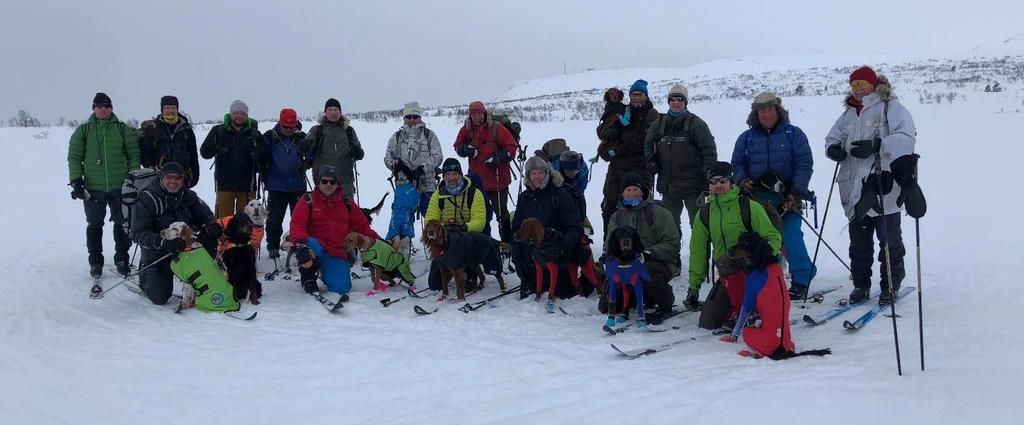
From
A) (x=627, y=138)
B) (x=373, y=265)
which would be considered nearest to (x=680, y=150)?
(x=627, y=138)

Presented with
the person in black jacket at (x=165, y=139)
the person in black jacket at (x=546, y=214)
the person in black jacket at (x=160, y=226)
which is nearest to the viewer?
the person in black jacket at (x=160, y=226)

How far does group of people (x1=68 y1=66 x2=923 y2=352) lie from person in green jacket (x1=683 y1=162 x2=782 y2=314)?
0.01 m

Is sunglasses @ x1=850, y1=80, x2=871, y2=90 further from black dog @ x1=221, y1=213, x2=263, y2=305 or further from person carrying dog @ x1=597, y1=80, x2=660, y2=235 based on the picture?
black dog @ x1=221, y1=213, x2=263, y2=305

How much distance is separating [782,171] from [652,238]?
1184mm

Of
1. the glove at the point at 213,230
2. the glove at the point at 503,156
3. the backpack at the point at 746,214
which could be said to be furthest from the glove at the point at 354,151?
the backpack at the point at 746,214

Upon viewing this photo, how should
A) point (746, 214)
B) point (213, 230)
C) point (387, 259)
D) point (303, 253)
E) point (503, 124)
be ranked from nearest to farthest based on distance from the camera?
point (746, 214), point (213, 230), point (303, 253), point (387, 259), point (503, 124)

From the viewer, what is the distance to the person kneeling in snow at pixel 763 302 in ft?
13.0

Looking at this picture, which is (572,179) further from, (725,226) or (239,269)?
(239,269)

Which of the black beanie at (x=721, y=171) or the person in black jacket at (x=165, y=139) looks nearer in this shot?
the black beanie at (x=721, y=171)

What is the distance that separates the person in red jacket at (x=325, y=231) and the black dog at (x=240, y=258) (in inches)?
17.5

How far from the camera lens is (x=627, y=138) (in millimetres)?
6660

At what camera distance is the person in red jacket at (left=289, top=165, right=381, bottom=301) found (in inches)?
245

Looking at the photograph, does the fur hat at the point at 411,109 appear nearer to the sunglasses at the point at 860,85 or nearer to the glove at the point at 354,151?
the glove at the point at 354,151

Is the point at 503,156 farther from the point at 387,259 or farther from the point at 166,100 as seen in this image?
the point at 166,100
